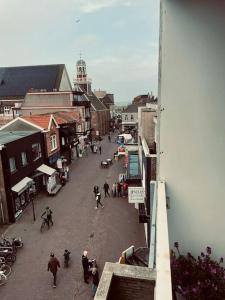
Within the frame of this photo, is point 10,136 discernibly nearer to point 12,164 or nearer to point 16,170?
point 12,164

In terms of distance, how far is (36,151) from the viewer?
24.4 metres

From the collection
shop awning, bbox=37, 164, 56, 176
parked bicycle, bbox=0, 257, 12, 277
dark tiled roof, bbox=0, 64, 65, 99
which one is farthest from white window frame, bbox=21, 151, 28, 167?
dark tiled roof, bbox=0, 64, 65, 99

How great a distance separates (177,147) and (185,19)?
2339 mm

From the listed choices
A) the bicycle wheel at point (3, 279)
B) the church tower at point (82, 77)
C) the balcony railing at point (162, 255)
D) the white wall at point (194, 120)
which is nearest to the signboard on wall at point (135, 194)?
the bicycle wheel at point (3, 279)

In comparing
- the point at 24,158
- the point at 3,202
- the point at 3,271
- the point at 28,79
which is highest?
the point at 28,79

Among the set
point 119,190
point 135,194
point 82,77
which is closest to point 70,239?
point 135,194

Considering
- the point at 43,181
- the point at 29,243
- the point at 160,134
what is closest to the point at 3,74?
the point at 43,181

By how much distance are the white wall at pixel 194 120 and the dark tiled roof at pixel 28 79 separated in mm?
54119

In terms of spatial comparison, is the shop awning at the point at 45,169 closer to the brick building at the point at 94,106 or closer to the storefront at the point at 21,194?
the storefront at the point at 21,194

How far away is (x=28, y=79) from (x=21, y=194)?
148 feet

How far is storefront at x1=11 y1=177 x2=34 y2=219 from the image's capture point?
19219mm

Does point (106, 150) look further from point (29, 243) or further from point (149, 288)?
point (149, 288)

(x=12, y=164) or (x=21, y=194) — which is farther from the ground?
(x=12, y=164)

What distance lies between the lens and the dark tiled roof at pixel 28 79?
190ft
